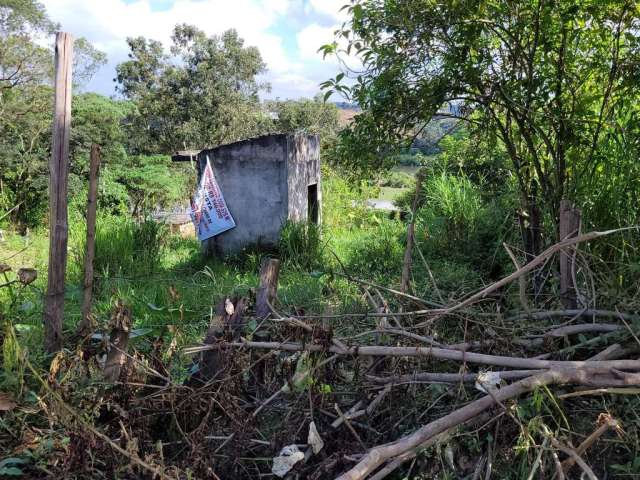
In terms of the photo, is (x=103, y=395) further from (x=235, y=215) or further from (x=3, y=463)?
(x=235, y=215)

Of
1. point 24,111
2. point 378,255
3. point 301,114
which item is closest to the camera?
point 378,255

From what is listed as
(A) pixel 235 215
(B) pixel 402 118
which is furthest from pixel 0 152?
(B) pixel 402 118

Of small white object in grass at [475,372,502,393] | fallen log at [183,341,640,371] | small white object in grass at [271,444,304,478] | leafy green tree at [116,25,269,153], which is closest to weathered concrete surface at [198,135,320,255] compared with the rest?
fallen log at [183,341,640,371]

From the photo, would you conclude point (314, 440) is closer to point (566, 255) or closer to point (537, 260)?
point (537, 260)

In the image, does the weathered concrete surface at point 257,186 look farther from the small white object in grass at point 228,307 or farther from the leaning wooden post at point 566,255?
the leaning wooden post at point 566,255

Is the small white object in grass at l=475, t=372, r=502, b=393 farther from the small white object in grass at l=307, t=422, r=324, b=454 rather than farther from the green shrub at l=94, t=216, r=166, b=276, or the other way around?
the green shrub at l=94, t=216, r=166, b=276

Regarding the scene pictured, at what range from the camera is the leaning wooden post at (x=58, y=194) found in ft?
10.3

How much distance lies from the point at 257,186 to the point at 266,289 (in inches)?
209

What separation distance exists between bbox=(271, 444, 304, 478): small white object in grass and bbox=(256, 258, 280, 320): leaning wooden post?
2.57ft

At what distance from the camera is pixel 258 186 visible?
8188mm

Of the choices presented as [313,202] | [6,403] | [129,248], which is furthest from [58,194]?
[313,202]

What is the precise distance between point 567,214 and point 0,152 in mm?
12133

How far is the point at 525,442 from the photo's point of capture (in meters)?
2.11

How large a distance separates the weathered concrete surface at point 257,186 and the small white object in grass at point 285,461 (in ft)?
18.8
